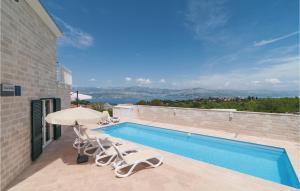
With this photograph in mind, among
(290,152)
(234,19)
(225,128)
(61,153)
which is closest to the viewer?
(61,153)

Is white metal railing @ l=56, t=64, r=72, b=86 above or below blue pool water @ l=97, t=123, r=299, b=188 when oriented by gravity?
above

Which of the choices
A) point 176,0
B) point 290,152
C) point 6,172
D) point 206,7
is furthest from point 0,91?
point 176,0

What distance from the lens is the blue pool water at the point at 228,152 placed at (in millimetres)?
6461

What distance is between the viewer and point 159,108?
48.6 ft

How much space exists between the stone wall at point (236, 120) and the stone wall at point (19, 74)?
9.46 metres

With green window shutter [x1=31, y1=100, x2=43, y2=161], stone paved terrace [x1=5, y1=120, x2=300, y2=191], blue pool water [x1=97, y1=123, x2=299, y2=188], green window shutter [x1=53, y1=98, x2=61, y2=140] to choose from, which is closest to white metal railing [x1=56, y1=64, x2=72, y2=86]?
green window shutter [x1=53, y1=98, x2=61, y2=140]

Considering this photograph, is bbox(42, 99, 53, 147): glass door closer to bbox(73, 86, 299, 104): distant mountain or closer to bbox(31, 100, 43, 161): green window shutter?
bbox(31, 100, 43, 161): green window shutter

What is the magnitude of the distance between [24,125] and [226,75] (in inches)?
1441

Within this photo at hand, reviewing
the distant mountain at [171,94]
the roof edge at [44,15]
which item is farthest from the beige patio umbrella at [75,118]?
the distant mountain at [171,94]

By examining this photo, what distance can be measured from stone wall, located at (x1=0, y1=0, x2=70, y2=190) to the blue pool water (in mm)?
6332

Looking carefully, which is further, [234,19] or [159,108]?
[234,19]

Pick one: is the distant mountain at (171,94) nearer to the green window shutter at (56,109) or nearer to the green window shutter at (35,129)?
the green window shutter at (56,109)

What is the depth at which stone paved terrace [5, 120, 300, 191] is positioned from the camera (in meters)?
4.51

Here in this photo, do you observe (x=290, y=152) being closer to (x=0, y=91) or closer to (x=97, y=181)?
(x=97, y=181)
